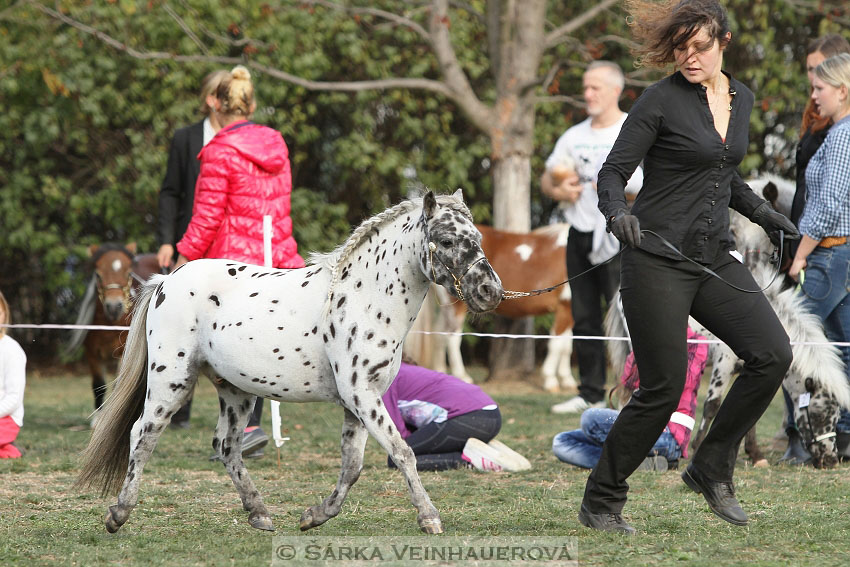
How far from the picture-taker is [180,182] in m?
7.31

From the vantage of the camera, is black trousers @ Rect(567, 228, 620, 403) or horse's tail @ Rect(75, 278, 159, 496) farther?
black trousers @ Rect(567, 228, 620, 403)

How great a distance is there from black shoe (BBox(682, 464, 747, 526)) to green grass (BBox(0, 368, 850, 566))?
74mm

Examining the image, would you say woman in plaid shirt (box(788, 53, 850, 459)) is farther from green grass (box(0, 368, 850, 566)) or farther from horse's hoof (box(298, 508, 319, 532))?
horse's hoof (box(298, 508, 319, 532))

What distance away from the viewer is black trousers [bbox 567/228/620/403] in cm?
862

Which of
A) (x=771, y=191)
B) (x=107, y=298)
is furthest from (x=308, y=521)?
(x=107, y=298)

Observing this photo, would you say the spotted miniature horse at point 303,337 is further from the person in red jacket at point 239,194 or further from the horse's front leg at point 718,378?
the horse's front leg at point 718,378

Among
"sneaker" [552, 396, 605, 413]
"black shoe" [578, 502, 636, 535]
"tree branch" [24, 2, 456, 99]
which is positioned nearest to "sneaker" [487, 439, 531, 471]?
"black shoe" [578, 502, 636, 535]

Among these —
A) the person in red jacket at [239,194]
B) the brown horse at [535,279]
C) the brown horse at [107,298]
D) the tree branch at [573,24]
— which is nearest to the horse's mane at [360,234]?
the person in red jacket at [239,194]

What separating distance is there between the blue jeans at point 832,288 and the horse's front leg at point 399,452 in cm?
316

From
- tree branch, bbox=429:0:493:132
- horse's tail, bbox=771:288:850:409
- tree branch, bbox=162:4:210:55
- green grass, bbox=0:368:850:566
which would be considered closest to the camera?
green grass, bbox=0:368:850:566

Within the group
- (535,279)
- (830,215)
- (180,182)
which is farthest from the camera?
(535,279)

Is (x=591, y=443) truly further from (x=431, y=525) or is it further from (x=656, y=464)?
(x=431, y=525)

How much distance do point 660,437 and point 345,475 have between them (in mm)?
2437

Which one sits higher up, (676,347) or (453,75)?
(453,75)
